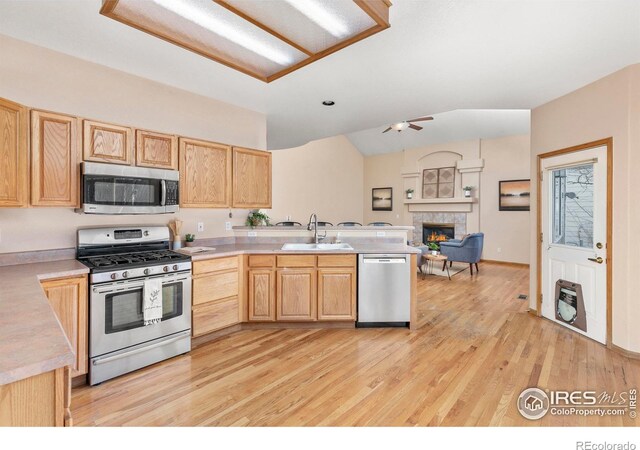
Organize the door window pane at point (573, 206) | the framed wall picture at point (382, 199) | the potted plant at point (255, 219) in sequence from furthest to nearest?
the framed wall picture at point (382, 199) < the potted plant at point (255, 219) < the door window pane at point (573, 206)

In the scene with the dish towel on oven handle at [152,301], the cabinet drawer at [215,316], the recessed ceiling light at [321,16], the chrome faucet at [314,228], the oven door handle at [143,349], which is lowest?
the oven door handle at [143,349]

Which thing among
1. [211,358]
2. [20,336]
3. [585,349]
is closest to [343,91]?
[211,358]

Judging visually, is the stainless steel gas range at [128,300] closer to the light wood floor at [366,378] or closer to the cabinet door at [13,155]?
the light wood floor at [366,378]

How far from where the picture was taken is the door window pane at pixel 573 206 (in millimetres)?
3121

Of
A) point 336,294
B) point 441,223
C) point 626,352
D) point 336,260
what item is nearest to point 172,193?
point 336,260

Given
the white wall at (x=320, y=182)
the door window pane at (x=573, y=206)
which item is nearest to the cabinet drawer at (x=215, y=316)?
the door window pane at (x=573, y=206)

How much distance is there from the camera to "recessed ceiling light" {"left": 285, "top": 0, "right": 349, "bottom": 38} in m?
1.60

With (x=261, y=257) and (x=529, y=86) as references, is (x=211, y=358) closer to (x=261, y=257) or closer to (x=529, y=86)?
(x=261, y=257)

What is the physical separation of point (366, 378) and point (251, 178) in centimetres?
242

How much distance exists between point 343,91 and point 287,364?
8.93 ft

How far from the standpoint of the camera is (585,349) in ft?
9.26

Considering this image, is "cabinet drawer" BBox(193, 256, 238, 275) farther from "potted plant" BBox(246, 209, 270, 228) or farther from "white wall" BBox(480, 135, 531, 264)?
"white wall" BBox(480, 135, 531, 264)

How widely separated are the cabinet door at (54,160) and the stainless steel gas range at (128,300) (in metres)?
0.40

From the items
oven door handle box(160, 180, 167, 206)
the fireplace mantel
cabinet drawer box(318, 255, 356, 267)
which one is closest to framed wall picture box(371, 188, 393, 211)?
the fireplace mantel
